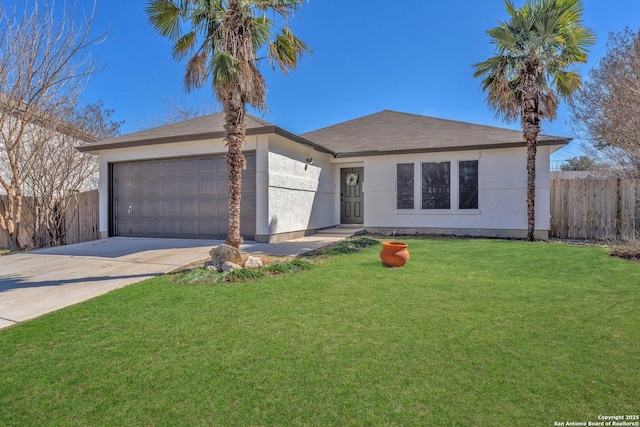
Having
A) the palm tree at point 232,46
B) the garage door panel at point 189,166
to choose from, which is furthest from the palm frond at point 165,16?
the garage door panel at point 189,166

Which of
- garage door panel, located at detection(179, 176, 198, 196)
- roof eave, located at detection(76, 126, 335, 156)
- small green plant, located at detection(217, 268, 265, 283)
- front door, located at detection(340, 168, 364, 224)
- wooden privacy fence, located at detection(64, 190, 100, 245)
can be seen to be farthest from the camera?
front door, located at detection(340, 168, 364, 224)

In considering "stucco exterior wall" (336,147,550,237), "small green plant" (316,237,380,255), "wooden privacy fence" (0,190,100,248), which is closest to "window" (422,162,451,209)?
"stucco exterior wall" (336,147,550,237)

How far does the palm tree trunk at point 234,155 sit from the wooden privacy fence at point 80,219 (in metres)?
8.18

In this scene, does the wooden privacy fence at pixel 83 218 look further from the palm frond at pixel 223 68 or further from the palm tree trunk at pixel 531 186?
the palm tree trunk at pixel 531 186

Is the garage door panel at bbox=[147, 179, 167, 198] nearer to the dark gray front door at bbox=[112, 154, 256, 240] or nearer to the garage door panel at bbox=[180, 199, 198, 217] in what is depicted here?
the dark gray front door at bbox=[112, 154, 256, 240]

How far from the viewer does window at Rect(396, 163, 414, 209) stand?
12.2 metres

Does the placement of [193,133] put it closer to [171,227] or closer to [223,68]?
[171,227]

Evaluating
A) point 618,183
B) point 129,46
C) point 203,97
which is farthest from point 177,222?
point 203,97

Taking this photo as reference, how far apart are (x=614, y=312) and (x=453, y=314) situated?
1.90 metres

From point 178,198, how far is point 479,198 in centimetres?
993

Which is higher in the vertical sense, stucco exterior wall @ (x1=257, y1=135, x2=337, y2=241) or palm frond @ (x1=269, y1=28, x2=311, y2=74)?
palm frond @ (x1=269, y1=28, x2=311, y2=74)

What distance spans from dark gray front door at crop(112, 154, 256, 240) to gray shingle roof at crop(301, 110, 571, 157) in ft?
15.1

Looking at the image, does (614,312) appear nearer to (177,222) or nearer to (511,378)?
(511,378)

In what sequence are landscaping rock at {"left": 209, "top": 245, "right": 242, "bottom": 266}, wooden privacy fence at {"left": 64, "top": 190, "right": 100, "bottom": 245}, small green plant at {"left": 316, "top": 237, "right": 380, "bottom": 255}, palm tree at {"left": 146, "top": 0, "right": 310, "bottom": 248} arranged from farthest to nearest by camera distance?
wooden privacy fence at {"left": 64, "top": 190, "right": 100, "bottom": 245}
small green plant at {"left": 316, "top": 237, "right": 380, "bottom": 255}
palm tree at {"left": 146, "top": 0, "right": 310, "bottom": 248}
landscaping rock at {"left": 209, "top": 245, "right": 242, "bottom": 266}
